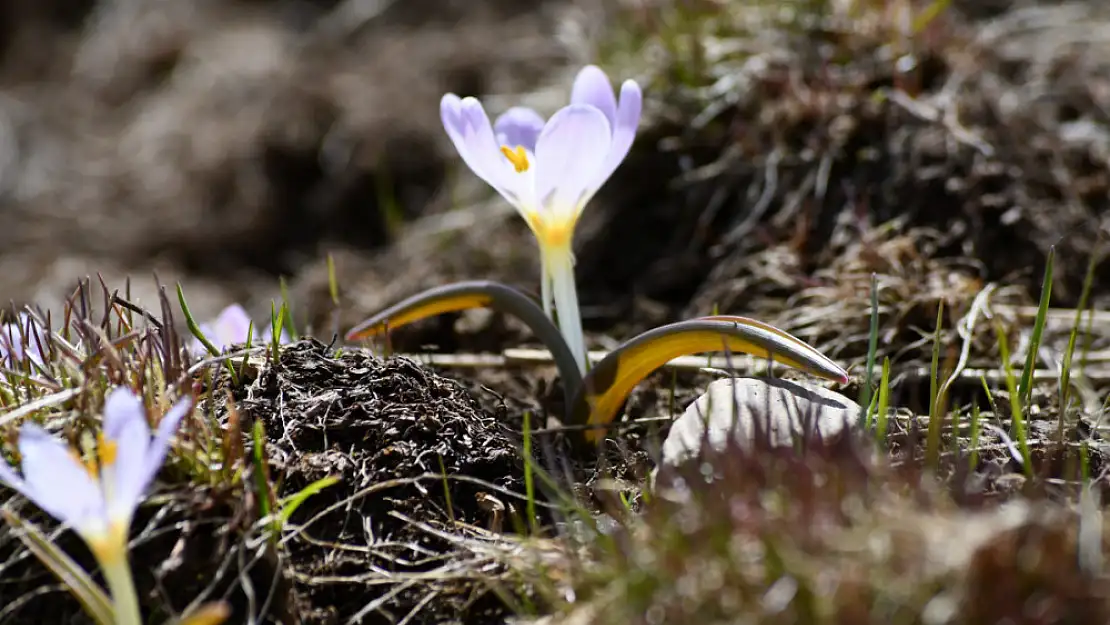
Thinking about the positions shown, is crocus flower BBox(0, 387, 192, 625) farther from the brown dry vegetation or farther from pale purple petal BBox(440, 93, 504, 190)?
pale purple petal BBox(440, 93, 504, 190)

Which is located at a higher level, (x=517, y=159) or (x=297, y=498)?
(x=517, y=159)

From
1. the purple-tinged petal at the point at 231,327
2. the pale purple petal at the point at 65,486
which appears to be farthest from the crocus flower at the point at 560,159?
the pale purple petal at the point at 65,486

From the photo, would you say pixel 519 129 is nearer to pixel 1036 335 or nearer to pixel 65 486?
pixel 1036 335

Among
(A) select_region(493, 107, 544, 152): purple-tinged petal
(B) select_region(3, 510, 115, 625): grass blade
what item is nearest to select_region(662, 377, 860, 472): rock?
(A) select_region(493, 107, 544, 152): purple-tinged petal

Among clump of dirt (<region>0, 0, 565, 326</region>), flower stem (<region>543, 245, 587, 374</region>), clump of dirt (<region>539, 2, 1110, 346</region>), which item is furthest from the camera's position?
clump of dirt (<region>0, 0, 565, 326</region>)

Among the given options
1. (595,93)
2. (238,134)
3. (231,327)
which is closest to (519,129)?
(595,93)

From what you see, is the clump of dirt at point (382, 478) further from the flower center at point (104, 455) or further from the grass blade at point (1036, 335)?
the grass blade at point (1036, 335)
